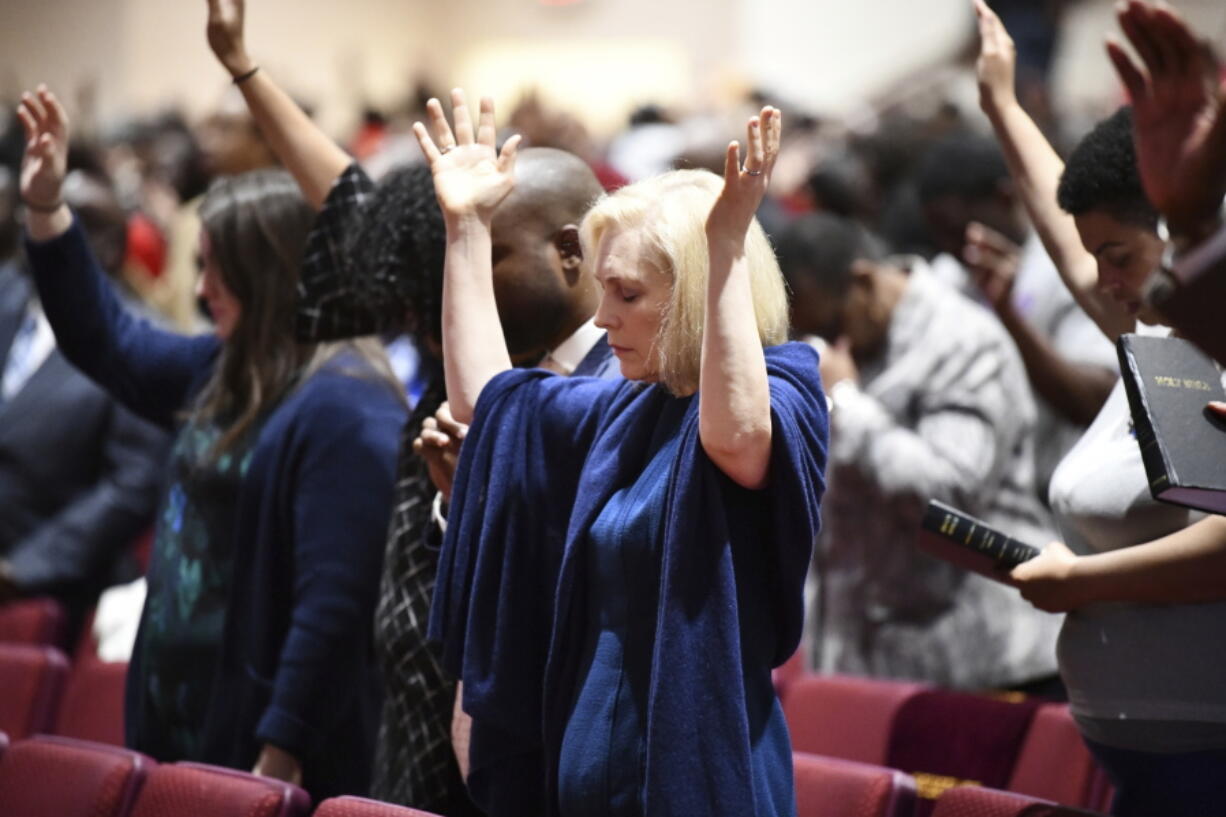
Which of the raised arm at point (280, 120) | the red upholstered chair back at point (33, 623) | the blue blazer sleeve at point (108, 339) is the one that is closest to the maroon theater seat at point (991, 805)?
the raised arm at point (280, 120)

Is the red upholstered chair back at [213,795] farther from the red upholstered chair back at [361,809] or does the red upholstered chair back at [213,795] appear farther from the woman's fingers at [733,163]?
the woman's fingers at [733,163]

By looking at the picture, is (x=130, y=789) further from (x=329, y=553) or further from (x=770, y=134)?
(x=770, y=134)

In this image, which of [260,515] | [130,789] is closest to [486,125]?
[260,515]

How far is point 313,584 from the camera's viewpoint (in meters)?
2.69

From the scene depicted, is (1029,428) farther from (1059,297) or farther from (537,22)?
(537,22)

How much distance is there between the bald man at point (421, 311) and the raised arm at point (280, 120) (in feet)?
0.33

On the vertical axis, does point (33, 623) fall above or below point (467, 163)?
below

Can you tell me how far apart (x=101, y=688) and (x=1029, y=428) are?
1983 mm

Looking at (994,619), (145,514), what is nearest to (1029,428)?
(994,619)

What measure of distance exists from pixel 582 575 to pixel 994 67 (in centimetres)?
132

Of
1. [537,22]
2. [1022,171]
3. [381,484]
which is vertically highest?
[1022,171]

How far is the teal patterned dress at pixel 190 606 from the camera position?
2.80m

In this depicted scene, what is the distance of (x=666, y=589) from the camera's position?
1794mm

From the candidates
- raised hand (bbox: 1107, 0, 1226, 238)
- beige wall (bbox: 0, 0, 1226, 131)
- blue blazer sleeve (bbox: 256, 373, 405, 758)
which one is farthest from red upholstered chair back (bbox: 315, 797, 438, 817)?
beige wall (bbox: 0, 0, 1226, 131)
